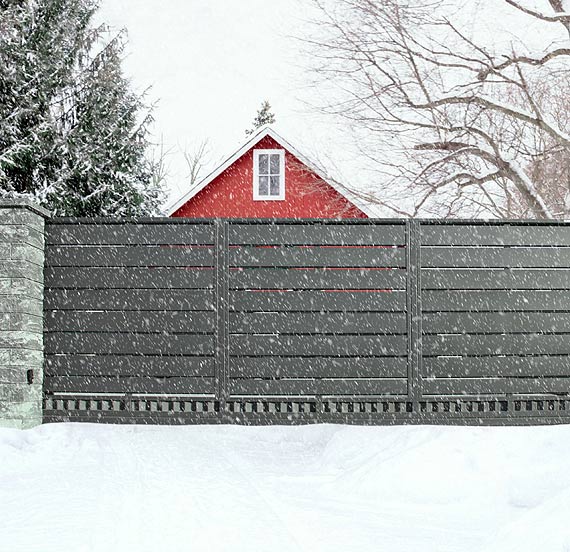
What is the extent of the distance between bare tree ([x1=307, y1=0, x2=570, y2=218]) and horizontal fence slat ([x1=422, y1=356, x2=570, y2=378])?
20.4ft

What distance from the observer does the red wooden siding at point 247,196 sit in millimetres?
17000

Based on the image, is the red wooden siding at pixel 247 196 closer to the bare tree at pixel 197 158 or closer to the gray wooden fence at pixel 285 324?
the gray wooden fence at pixel 285 324

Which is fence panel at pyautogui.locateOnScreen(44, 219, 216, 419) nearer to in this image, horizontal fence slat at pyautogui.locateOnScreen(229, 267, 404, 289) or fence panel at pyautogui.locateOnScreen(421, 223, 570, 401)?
horizontal fence slat at pyautogui.locateOnScreen(229, 267, 404, 289)

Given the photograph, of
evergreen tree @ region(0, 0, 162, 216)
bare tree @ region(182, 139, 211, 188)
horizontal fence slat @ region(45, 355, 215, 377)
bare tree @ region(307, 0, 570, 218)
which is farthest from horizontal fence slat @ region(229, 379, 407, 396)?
bare tree @ region(182, 139, 211, 188)

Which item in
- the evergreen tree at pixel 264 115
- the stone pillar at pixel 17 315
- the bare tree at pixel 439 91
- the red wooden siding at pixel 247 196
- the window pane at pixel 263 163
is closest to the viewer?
the stone pillar at pixel 17 315

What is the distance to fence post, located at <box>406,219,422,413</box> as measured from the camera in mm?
6523

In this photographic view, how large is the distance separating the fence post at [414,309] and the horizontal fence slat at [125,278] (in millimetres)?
1750

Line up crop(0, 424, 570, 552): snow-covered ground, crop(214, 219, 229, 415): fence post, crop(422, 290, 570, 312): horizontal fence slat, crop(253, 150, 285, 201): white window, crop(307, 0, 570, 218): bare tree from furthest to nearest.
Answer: crop(253, 150, 285, 201): white window
crop(307, 0, 570, 218): bare tree
crop(422, 290, 570, 312): horizontal fence slat
crop(214, 219, 229, 415): fence post
crop(0, 424, 570, 552): snow-covered ground

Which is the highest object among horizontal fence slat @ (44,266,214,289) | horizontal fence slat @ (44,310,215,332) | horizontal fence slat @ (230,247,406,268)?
horizontal fence slat @ (230,247,406,268)

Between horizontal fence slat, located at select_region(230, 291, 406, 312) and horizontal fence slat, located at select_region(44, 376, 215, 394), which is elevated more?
horizontal fence slat, located at select_region(230, 291, 406, 312)

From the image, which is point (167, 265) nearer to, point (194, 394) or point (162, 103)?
point (194, 394)

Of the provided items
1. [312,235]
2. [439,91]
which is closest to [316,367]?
[312,235]

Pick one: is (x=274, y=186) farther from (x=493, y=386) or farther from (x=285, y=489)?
(x=285, y=489)

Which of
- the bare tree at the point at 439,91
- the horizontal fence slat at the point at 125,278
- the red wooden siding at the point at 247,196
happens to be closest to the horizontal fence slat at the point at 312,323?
the horizontal fence slat at the point at 125,278
